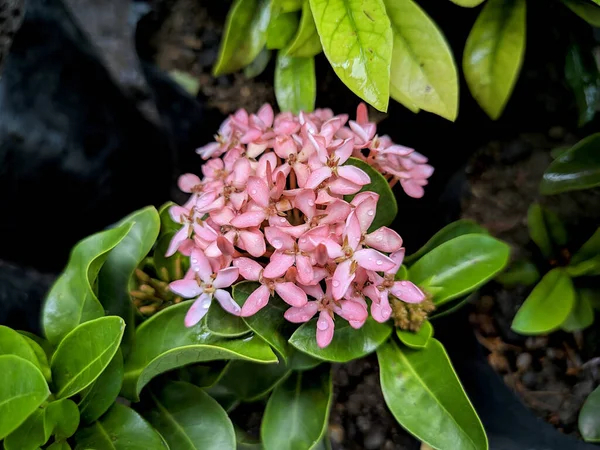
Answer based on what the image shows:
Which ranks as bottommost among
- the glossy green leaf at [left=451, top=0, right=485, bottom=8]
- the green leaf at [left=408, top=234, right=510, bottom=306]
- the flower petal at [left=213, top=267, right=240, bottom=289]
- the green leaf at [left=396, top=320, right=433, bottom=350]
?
the green leaf at [left=396, top=320, right=433, bottom=350]

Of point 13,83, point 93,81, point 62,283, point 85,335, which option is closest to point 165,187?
point 93,81

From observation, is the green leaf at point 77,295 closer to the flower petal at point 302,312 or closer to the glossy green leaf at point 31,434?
the glossy green leaf at point 31,434

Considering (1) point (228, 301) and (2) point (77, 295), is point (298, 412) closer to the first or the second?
(1) point (228, 301)

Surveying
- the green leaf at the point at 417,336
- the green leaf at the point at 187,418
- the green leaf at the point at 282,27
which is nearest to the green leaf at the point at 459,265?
the green leaf at the point at 417,336

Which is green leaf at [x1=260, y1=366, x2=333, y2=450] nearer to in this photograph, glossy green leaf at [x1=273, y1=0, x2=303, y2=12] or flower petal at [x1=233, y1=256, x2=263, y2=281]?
flower petal at [x1=233, y1=256, x2=263, y2=281]

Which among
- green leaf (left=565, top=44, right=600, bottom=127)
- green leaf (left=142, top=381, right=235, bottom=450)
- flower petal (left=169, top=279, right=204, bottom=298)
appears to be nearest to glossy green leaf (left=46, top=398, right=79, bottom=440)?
green leaf (left=142, top=381, right=235, bottom=450)
